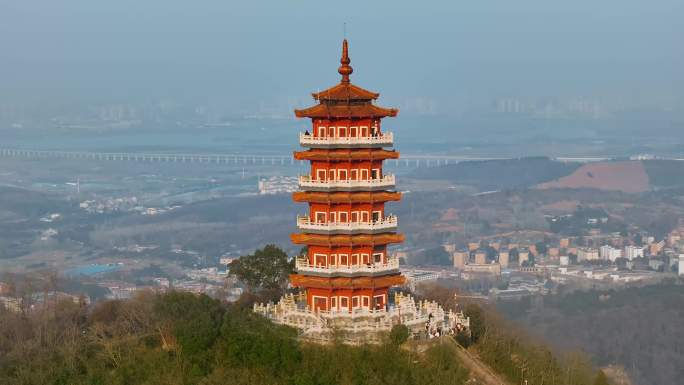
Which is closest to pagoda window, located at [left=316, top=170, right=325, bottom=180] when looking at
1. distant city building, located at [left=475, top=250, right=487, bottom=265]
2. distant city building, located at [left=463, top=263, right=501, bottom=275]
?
distant city building, located at [left=463, top=263, right=501, bottom=275]

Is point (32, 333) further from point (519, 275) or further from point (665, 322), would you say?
point (519, 275)

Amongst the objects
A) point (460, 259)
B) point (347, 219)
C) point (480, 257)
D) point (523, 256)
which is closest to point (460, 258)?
point (460, 259)

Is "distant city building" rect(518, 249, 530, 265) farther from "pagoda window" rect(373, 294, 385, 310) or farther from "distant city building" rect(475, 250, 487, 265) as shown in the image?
"pagoda window" rect(373, 294, 385, 310)

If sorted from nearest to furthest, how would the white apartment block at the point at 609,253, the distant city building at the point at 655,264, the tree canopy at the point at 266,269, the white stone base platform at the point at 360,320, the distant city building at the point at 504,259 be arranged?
the white stone base platform at the point at 360,320 < the tree canopy at the point at 266,269 < the distant city building at the point at 655,264 < the distant city building at the point at 504,259 < the white apartment block at the point at 609,253

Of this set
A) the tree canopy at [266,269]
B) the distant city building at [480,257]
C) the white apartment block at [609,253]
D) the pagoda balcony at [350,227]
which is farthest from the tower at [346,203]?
the white apartment block at [609,253]

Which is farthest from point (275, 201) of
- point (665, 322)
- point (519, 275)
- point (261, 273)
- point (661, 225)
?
point (261, 273)

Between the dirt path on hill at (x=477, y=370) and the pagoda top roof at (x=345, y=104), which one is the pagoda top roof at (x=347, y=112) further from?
the dirt path on hill at (x=477, y=370)

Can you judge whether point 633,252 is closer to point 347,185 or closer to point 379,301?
point 379,301
